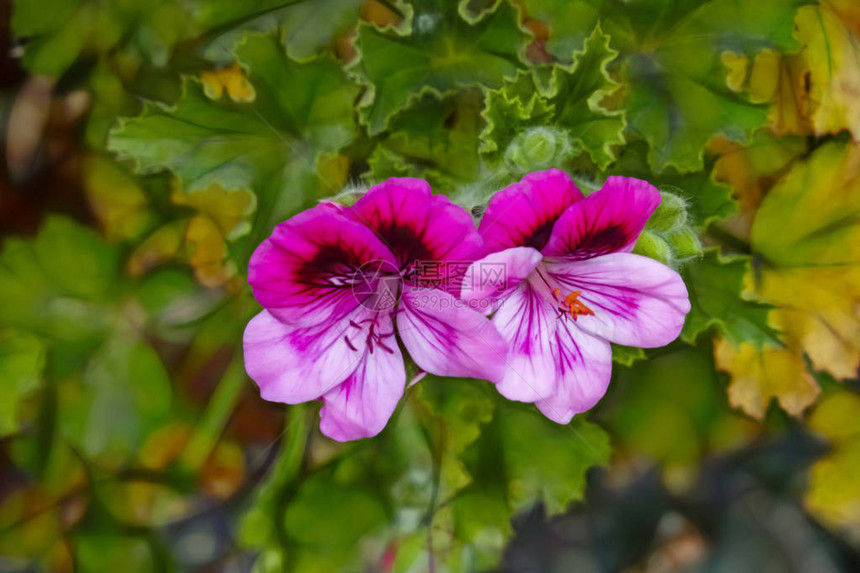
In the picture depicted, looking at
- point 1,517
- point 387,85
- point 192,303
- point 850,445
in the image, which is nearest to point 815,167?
point 850,445

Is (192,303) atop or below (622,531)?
atop

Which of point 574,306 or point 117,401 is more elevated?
point 574,306

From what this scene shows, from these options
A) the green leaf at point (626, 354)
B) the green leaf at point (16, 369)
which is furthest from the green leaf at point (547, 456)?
the green leaf at point (16, 369)

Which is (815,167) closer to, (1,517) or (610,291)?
(610,291)

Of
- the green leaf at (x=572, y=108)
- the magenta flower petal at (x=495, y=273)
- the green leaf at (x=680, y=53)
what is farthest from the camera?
the green leaf at (x=680, y=53)

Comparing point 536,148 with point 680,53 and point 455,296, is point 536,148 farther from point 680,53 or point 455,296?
point 680,53

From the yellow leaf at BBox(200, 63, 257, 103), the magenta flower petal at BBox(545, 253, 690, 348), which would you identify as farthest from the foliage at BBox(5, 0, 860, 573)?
the magenta flower petal at BBox(545, 253, 690, 348)

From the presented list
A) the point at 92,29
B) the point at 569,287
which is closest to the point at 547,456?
the point at 569,287

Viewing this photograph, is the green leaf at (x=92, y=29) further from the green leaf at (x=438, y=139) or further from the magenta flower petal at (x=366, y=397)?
the magenta flower petal at (x=366, y=397)
